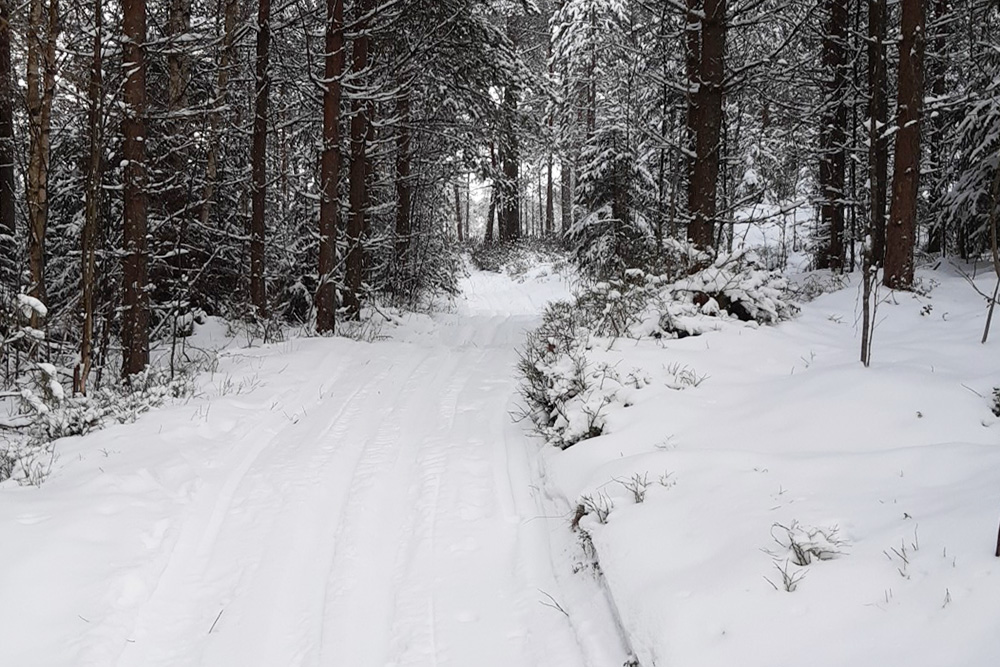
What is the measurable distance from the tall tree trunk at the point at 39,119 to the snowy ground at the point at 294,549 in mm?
3221

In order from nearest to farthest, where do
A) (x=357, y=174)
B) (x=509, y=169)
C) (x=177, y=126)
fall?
(x=177, y=126) < (x=357, y=174) < (x=509, y=169)

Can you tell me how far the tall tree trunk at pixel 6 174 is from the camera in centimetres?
904

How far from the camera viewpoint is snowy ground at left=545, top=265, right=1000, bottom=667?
241cm

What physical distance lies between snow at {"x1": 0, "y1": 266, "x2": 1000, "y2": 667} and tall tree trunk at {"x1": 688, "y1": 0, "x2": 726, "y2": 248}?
9.10ft

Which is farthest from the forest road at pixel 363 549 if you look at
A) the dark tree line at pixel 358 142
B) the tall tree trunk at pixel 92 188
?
the dark tree line at pixel 358 142

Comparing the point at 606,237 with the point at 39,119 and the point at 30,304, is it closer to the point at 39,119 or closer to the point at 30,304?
the point at 39,119

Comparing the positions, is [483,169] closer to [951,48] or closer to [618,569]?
[951,48]

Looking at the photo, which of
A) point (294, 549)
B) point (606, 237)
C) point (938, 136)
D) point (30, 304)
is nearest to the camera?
point (294, 549)

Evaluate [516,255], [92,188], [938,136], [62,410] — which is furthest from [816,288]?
[516,255]

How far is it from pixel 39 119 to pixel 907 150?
12.4 meters

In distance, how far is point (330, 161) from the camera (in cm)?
1084

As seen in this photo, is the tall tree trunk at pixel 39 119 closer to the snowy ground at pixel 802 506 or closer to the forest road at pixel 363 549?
the forest road at pixel 363 549

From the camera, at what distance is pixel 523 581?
371 centimetres

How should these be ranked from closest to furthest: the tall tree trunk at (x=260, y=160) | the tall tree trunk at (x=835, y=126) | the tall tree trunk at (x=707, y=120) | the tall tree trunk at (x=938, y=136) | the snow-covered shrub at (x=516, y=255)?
the tall tree trunk at (x=707, y=120)
the tall tree trunk at (x=260, y=160)
the tall tree trunk at (x=938, y=136)
the tall tree trunk at (x=835, y=126)
the snow-covered shrub at (x=516, y=255)
